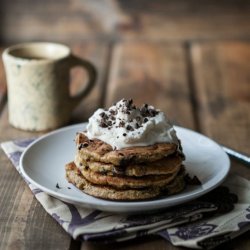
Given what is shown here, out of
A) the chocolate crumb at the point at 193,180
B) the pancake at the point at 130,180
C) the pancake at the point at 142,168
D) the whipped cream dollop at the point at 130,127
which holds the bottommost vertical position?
the chocolate crumb at the point at 193,180

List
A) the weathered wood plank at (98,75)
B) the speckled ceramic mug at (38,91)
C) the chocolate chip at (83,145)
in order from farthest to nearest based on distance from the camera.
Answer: the weathered wood plank at (98,75)
the speckled ceramic mug at (38,91)
the chocolate chip at (83,145)

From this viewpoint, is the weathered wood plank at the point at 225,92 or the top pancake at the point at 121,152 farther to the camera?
the weathered wood plank at the point at 225,92

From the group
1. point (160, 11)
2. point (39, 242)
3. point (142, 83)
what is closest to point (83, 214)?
point (39, 242)

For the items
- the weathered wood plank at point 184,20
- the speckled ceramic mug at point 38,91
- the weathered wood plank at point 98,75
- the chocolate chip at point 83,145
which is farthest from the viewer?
the weathered wood plank at point 184,20

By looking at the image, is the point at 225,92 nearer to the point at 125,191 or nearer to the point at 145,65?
the point at 145,65

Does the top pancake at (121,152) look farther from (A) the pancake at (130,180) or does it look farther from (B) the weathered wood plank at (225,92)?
(B) the weathered wood plank at (225,92)

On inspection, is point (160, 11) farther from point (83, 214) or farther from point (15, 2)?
point (83, 214)

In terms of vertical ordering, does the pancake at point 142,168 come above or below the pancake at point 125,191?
above

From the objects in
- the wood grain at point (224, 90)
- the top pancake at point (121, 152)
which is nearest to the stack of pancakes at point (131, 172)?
the top pancake at point (121, 152)
